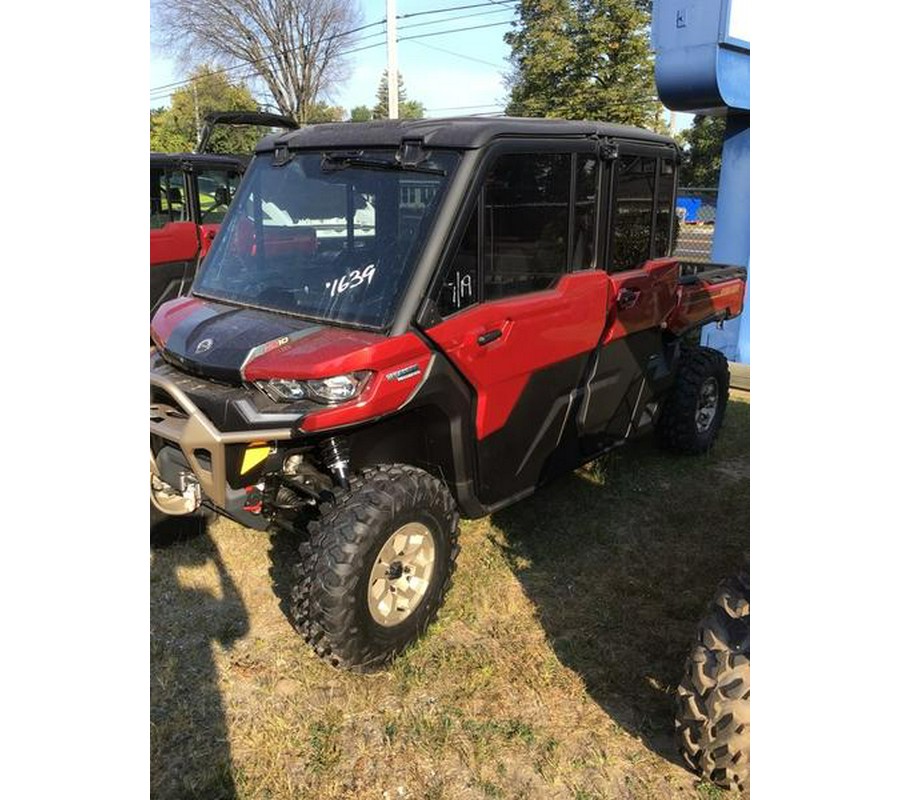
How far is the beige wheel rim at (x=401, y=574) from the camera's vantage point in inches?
125

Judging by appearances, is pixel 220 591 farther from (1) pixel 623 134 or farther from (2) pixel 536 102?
(2) pixel 536 102

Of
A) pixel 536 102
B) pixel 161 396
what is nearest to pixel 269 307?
pixel 161 396

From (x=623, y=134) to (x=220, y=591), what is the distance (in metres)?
3.19

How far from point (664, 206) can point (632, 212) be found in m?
0.48

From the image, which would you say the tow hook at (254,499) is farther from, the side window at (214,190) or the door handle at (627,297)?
the side window at (214,190)

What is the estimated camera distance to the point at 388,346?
3.03 meters

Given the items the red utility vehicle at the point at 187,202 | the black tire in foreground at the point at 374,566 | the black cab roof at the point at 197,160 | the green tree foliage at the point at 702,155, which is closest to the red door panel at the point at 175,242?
the red utility vehicle at the point at 187,202

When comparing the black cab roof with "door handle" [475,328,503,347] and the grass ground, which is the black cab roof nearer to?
the grass ground

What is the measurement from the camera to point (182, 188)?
8.18m

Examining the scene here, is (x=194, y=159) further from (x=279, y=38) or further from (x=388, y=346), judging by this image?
(x=279, y=38)

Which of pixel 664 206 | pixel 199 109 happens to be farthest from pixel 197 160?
pixel 199 109

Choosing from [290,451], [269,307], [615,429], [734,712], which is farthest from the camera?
[615,429]

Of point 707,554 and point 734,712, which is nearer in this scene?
point 734,712

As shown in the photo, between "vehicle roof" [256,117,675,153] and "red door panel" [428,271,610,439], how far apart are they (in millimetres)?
→ 704
